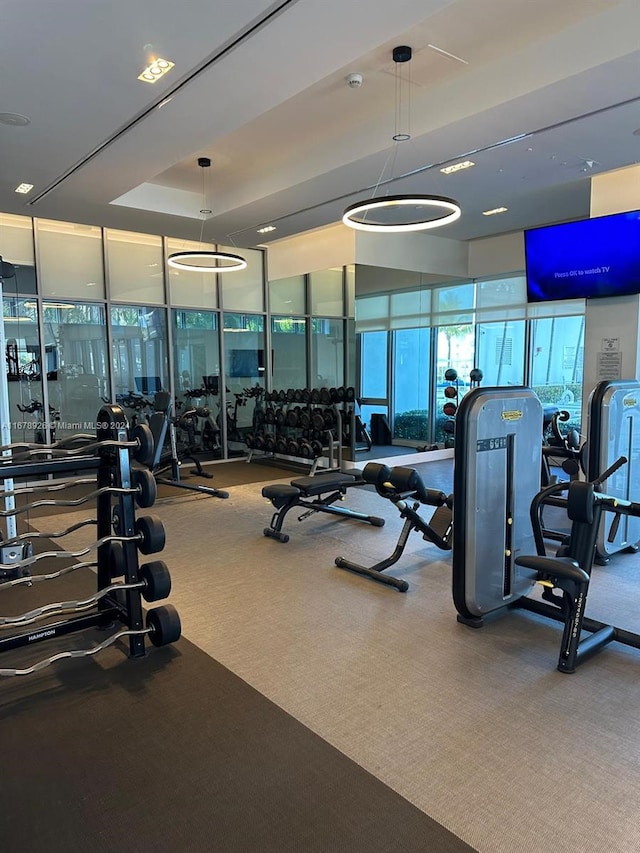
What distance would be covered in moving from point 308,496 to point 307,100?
3439 mm

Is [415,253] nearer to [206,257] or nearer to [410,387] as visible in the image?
[410,387]

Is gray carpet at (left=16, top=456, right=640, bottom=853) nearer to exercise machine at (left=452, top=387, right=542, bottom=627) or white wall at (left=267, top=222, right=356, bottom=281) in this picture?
exercise machine at (left=452, top=387, right=542, bottom=627)

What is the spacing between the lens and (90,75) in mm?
3592

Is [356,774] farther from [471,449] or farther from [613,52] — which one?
[613,52]

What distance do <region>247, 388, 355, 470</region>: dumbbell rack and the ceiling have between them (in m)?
2.53

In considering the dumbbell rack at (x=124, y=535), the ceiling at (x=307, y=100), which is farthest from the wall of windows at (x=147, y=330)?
the dumbbell rack at (x=124, y=535)

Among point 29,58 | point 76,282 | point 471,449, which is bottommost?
point 471,449

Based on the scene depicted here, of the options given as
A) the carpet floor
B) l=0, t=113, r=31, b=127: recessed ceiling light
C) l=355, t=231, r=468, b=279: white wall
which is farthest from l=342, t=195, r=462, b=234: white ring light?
the carpet floor

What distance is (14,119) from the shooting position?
4.18 m

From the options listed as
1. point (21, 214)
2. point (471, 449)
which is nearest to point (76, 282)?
point (21, 214)

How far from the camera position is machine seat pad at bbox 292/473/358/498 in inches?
198

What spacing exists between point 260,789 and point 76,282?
721 cm

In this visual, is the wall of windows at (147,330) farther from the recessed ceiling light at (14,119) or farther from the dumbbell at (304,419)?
the recessed ceiling light at (14,119)

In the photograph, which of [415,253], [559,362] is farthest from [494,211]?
[559,362]
